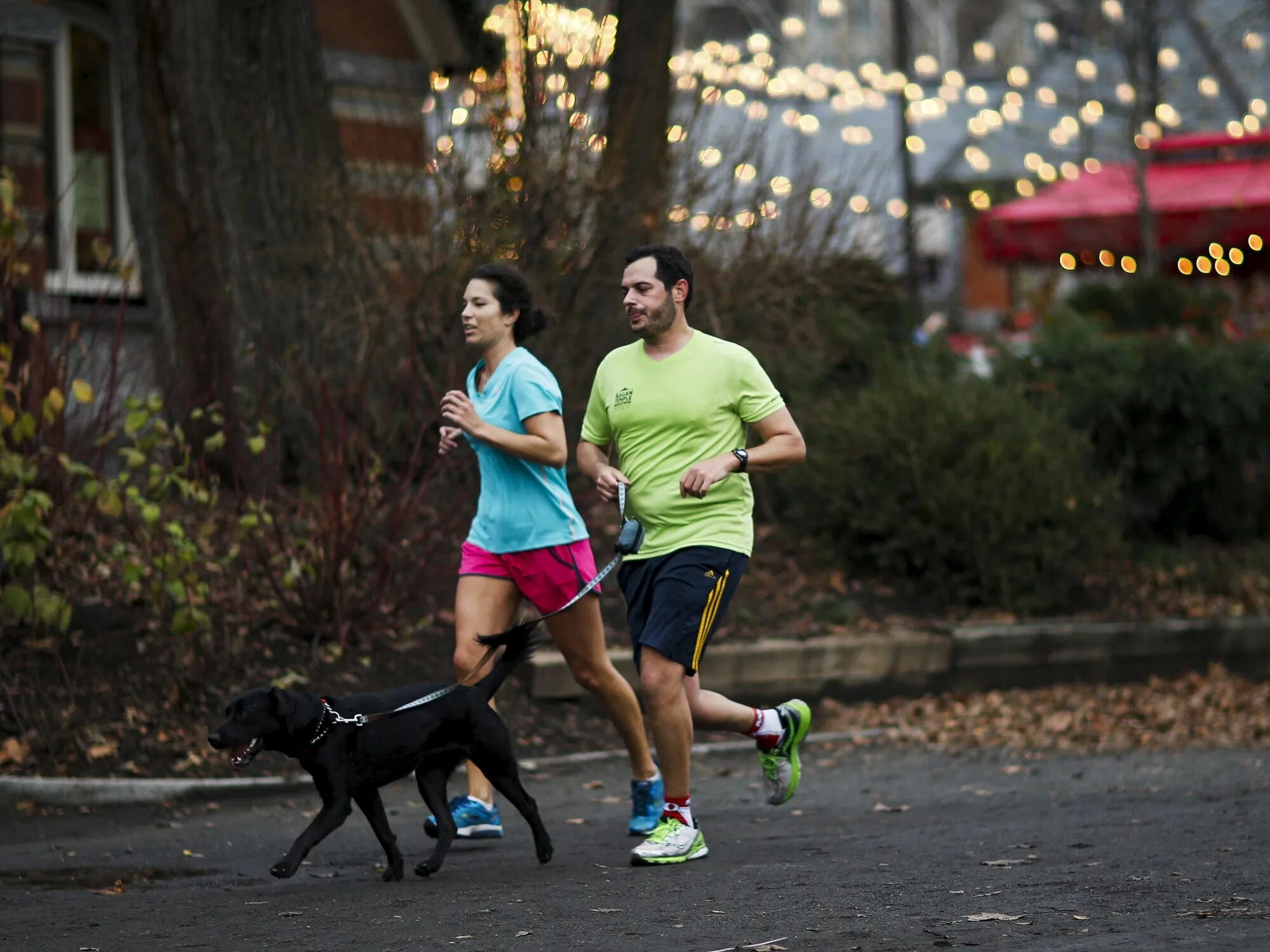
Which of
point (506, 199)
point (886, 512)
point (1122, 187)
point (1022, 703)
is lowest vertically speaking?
point (1022, 703)

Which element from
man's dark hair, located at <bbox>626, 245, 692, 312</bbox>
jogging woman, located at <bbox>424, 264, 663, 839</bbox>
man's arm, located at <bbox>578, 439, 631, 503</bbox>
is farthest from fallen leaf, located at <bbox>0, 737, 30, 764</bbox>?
man's dark hair, located at <bbox>626, 245, 692, 312</bbox>

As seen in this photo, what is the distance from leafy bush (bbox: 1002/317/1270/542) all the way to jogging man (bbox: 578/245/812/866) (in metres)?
7.56

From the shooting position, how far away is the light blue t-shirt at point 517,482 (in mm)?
6602

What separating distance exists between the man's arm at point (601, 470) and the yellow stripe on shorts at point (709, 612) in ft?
1.55

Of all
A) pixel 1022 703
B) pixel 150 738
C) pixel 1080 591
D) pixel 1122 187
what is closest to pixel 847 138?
pixel 1122 187

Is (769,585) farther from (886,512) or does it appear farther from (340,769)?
(340,769)

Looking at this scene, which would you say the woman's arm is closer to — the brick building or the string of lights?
the string of lights

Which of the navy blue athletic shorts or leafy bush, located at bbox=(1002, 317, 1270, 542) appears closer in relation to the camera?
the navy blue athletic shorts

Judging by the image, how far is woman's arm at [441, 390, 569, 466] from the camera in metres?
6.34

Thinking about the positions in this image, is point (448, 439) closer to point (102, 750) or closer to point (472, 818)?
point (472, 818)

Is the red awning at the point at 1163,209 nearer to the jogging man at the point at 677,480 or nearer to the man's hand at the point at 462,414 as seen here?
the jogging man at the point at 677,480

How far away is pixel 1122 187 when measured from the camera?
21672 mm

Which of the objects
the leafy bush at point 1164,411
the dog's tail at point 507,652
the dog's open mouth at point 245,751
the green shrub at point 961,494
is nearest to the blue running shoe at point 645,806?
the dog's tail at point 507,652

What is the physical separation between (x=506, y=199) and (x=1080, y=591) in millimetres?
5129
